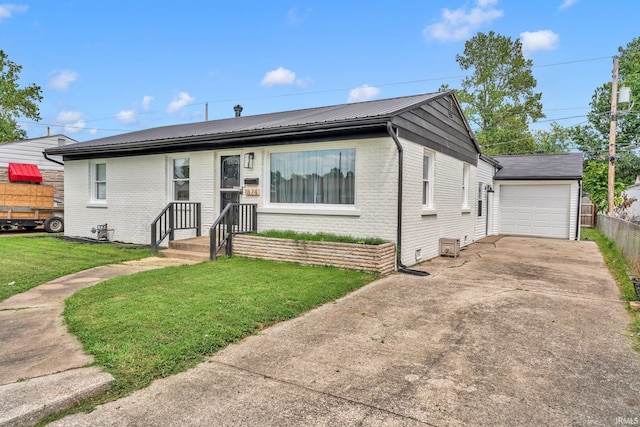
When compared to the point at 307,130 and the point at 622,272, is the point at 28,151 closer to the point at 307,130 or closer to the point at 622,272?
the point at 307,130

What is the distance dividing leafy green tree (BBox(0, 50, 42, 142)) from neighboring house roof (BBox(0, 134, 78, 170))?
44.0ft

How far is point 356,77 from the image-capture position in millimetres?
26000

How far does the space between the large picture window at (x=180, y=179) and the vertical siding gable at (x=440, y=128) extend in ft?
19.5

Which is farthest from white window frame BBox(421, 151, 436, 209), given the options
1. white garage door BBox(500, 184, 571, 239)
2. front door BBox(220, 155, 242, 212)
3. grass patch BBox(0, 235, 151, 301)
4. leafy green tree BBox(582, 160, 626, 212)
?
leafy green tree BBox(582, 160, 626, 212)

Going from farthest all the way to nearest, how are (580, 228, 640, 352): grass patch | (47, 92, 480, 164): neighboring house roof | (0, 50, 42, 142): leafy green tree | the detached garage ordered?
(0, 50, 42, 142): leafy green tree → the detached garage → (47, 92, 480, 164): neighboring house roof → (580, 228, 640, 352): grass patch

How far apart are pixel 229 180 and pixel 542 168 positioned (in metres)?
12.8

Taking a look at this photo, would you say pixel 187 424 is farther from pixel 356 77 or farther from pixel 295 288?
pixel 356 77

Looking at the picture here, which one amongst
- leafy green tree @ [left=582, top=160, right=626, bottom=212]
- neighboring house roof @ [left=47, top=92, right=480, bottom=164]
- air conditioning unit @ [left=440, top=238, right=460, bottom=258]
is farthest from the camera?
leafy green tree @ [left=582, top=160, right=626, bottom=212]

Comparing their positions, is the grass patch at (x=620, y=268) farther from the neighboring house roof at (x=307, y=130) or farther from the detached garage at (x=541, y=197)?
the neighboring house roof at (x=307, y=130)

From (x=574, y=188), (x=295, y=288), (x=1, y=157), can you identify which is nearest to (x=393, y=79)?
(x=574, y=188)

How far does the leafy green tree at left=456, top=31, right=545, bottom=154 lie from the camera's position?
30.7 meters

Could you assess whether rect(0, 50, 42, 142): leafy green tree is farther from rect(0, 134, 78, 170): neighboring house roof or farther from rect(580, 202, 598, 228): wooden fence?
rect(580, 202, 598, 228): wooden fence

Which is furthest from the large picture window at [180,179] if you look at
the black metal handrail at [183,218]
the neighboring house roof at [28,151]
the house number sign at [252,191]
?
the neighboring house roof at [28,151]

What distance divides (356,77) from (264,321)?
2398 cm
